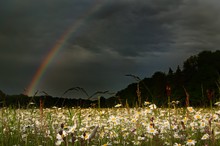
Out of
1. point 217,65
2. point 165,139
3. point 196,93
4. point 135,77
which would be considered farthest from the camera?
point 217,65

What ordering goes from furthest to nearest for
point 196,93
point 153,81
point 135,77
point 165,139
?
point 153,81, point 196,93, point 165,139, point 135,77

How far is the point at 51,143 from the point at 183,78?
49.2m

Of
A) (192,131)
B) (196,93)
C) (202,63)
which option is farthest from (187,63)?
(192,131)

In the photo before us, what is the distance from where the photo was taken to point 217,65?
59000 millimetres

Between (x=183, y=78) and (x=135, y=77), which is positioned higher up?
(x=183, y=78)

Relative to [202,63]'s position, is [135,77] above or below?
below

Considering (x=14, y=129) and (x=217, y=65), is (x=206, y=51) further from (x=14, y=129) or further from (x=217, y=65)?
(x=14, y=129)

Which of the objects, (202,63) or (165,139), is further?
(202,63)

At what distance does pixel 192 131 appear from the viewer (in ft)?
25.8

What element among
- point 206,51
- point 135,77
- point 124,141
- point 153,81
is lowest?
point 124,141

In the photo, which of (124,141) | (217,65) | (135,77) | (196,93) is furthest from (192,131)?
(217,65)

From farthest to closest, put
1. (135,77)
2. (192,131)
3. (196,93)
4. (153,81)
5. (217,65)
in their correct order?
(217,65) → (153,81) → (196,93) → (192,131) → (135,77)

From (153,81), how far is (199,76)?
23.3ft

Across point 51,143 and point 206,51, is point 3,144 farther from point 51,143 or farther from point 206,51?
point 206,51
